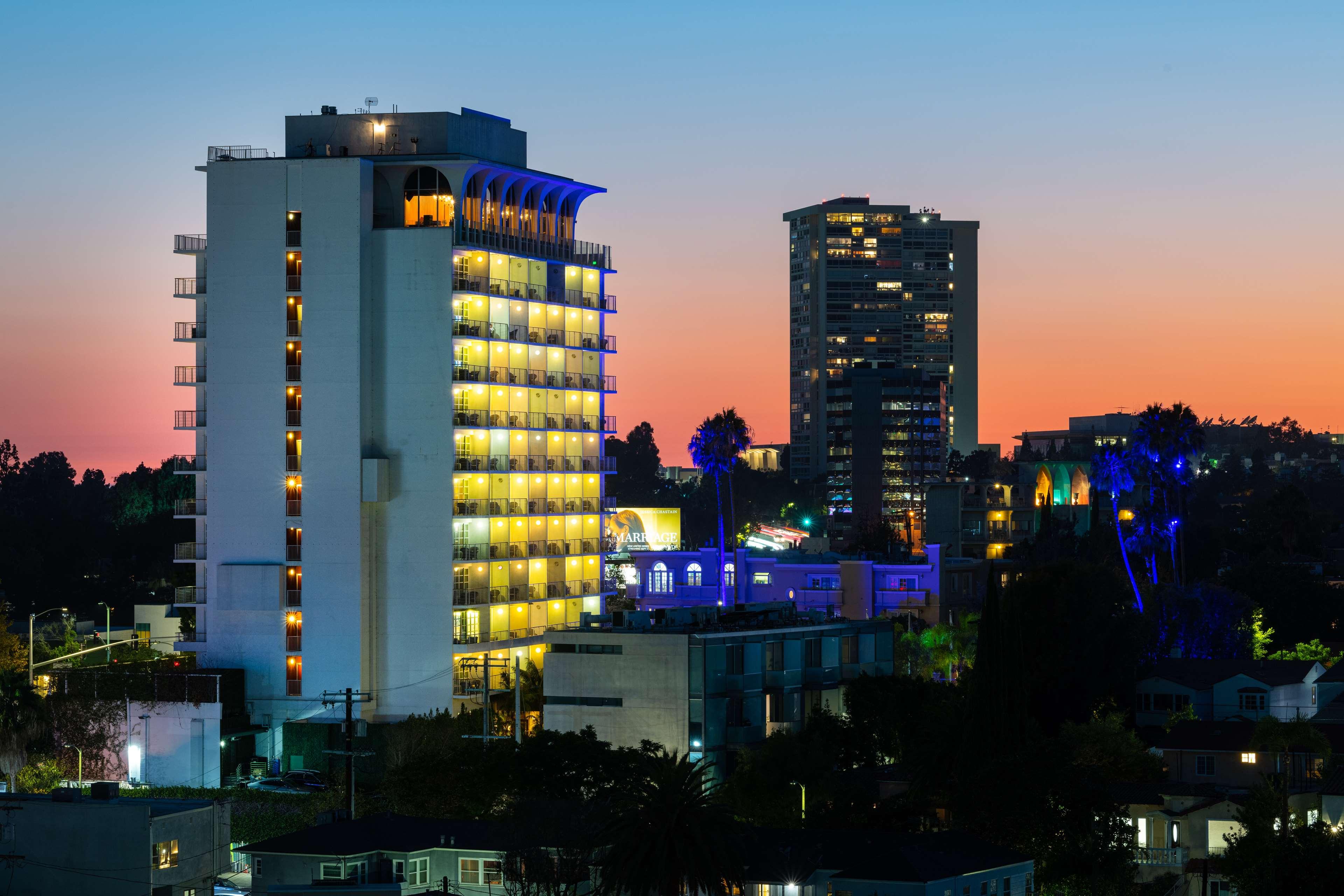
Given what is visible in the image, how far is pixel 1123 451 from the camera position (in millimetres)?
182000

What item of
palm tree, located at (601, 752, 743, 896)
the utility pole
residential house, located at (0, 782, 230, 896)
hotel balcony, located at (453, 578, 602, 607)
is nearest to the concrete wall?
the utility pole

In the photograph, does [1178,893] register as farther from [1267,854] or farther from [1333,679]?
[1333,679]

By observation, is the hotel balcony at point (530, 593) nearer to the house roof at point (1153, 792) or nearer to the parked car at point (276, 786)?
the parked car at point (276, 786)

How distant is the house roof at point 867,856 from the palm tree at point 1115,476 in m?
88.6

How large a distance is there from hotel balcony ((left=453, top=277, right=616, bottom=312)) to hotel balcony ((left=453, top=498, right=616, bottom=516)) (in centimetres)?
1506

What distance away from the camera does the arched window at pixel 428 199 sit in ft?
456

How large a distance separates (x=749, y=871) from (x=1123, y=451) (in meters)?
111

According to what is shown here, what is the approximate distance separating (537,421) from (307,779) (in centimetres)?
3827

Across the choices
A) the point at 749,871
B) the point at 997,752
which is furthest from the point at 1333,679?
the point at 749,871

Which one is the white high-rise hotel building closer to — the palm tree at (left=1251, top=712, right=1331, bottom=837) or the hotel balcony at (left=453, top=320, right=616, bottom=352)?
the hotel balcony at (left=453, top=320, right=616, bottom=352)

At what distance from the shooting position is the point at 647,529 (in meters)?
195

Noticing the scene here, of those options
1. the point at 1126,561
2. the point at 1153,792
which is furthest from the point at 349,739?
the point at 1126,561

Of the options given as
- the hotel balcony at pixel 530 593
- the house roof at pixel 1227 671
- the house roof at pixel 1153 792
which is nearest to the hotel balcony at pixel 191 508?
the hotel balcony at pixel 530 593

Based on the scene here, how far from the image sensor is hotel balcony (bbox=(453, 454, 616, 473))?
458 ft
